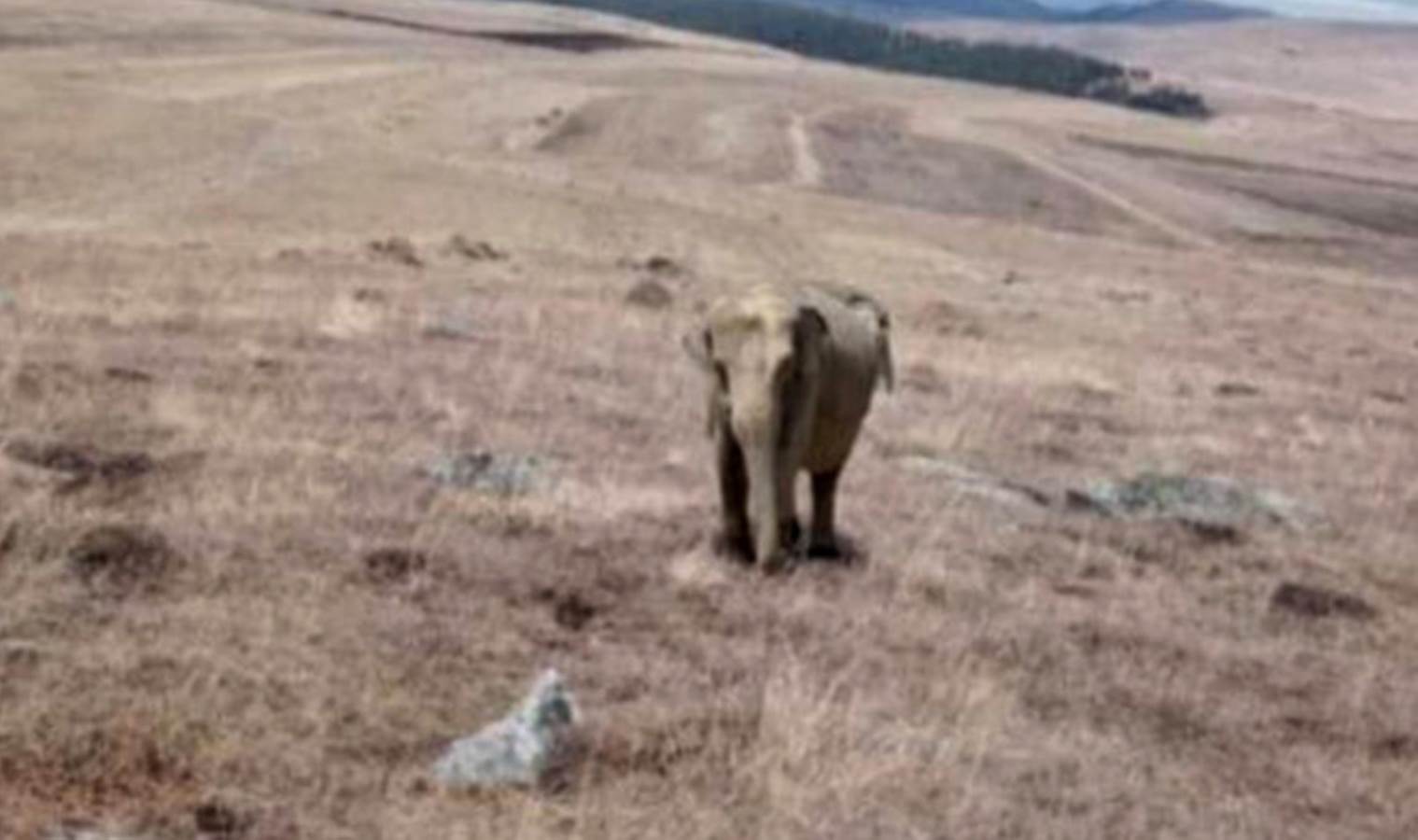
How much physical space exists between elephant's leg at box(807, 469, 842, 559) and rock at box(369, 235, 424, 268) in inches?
957

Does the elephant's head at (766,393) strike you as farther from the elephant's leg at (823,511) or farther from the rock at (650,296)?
the rock at (650,296)

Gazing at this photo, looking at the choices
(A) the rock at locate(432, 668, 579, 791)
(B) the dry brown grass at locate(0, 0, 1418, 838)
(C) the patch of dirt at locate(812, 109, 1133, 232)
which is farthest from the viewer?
(C) the patch of dirt at locate(812, 109, 1133, 232)

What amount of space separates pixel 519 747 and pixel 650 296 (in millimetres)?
28539

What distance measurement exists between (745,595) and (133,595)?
13.8 ft

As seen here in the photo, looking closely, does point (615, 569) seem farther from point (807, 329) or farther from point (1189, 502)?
point (1189, 502)

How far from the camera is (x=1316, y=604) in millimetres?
19375

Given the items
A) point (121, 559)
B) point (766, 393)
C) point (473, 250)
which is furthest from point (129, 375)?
point (473, 250)

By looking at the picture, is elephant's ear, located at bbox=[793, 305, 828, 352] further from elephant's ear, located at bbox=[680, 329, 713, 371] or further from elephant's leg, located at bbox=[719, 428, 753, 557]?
elephant's leg, located at bbox=[719, 428, 753, 557]

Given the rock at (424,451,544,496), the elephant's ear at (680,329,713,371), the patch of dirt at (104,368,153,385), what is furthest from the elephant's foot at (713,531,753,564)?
the patch of dirt at (104,368,153,385)

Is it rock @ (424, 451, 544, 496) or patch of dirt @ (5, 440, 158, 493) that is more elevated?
patch of dirt @ (5, 440, 158, 493)

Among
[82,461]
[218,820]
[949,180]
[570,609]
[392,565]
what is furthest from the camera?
[949,180]

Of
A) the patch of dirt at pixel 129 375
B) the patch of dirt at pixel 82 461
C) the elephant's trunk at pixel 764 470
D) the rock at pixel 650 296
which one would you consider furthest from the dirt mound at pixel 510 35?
the elephant's trunk at pixel 764 470

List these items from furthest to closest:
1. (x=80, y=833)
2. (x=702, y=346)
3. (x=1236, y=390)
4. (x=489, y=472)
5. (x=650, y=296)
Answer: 1. (x=650, y=296)
2. (x=1236, y=390)
3. (x=489, y=472)
4. (x=702, y=346)
5. (x=80, y=833)

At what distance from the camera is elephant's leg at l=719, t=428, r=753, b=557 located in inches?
699
